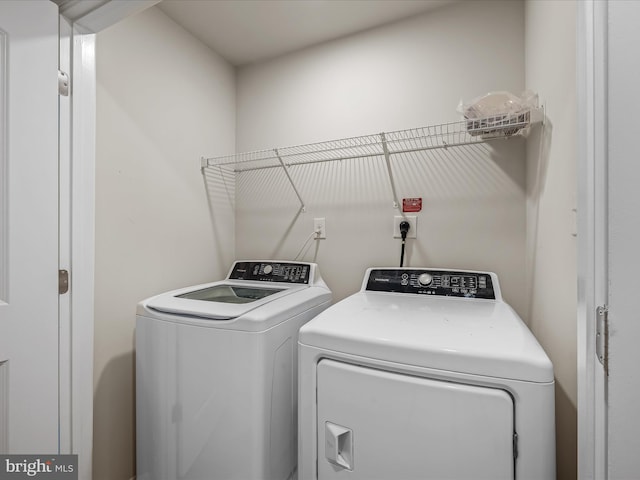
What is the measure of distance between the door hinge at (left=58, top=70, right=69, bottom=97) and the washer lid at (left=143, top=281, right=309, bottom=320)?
873 millimetres

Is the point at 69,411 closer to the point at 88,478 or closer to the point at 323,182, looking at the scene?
the point at 88,478

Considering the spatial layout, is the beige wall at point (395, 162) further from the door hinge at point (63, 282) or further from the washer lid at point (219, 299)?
the door hinge at point (63, 282)

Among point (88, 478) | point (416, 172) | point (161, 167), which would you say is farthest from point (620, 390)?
point (161, 167)

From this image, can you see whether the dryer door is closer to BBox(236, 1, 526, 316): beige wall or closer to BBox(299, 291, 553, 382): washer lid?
BBox(299, 291, 553, 382): washer lid

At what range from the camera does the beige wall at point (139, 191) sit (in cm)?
140

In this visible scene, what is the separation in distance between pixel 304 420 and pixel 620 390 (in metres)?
0.86

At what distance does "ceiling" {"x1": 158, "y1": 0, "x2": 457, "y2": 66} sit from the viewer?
1688 mm

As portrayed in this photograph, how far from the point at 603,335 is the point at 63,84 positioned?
1.72 m

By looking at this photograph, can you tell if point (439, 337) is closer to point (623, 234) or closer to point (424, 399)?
point (424, 399)

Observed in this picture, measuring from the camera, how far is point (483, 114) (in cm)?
138

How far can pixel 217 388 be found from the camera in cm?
119

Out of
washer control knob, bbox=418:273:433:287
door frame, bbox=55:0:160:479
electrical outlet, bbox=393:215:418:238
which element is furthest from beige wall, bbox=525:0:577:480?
door frame, bbox=55:0:160:479

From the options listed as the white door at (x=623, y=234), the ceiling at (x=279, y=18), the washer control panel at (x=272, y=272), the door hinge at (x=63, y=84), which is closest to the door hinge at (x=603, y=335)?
the white door at (x=623, y=234)

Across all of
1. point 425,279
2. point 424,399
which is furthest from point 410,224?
point 424,399
